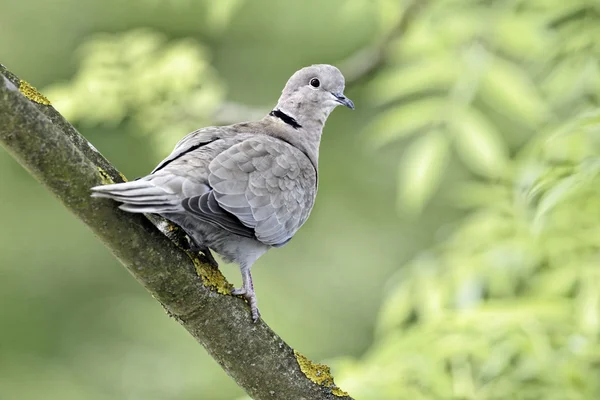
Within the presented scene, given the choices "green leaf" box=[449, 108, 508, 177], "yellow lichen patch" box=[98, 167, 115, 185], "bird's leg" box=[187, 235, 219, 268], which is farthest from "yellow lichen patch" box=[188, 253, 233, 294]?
"green leaf" box=[449, 108, 508, 177]

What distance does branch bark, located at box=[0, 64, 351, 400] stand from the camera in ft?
5.62

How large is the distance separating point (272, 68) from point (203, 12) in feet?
2.43

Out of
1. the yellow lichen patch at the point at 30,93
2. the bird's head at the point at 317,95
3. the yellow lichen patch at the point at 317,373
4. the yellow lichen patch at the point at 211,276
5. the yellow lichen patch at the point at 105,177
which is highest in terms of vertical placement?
the bird's head at the point at 317,95

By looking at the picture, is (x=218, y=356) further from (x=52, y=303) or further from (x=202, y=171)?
(x=52, y=303)

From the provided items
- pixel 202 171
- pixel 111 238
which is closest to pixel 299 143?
pixel 202 171

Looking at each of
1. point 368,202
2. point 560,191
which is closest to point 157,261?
point 560,191

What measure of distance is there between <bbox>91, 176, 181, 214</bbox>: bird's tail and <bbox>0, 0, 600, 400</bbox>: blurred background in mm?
941

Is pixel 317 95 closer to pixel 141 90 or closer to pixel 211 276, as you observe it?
pixel 141 90

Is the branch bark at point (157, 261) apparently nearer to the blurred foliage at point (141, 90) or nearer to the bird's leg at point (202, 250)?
the bird's leg at point (202, 250)

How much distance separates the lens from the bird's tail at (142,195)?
1.77 meters

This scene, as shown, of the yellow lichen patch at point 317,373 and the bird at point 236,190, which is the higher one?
the bird at point 236,190

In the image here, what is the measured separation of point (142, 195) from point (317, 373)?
715mm

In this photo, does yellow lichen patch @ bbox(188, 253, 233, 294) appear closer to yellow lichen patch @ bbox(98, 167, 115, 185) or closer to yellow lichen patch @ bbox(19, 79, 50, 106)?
yellow lichen patch @ bbox(98, 167, 115, 185)

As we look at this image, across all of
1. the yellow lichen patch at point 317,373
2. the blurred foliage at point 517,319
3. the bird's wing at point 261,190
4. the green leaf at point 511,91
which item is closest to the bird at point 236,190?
the bird's wing at point 261,190
